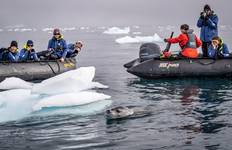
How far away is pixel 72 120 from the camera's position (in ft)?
30.2

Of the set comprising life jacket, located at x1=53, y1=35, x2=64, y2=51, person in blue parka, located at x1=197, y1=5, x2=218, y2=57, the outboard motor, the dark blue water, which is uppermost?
person in blue parka, located at x1=197, y1=5, x2=218, y2=57

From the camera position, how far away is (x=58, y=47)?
16469 mm

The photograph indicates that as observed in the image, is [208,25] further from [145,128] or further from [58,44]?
[145,128]

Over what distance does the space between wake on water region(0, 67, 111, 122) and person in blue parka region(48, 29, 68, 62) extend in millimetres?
4690

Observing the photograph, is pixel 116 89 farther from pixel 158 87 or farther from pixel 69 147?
pixel 69 147

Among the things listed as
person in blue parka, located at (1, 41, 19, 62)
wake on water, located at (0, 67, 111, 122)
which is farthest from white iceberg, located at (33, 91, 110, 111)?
person in blue parka, located at (1, 41, 19, 62)

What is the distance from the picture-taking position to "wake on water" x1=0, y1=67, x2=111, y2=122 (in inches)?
385

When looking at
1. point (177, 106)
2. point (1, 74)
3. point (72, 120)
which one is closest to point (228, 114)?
point (177, 106)

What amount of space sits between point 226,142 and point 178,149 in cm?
86

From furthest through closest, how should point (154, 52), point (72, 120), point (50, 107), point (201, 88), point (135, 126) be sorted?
point (154, 52) → point (201, 88) → point (50, 107) → point (72, 120) → point (135, 126)

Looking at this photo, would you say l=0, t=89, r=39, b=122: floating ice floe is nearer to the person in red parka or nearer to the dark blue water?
the dark blue water

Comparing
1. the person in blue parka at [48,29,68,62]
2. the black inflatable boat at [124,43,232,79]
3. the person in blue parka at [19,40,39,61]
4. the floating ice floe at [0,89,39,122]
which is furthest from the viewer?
the person in blue parka at [48,29,68,62]

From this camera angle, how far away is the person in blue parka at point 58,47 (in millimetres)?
16453

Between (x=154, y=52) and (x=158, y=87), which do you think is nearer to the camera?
(x=158, y=87)
